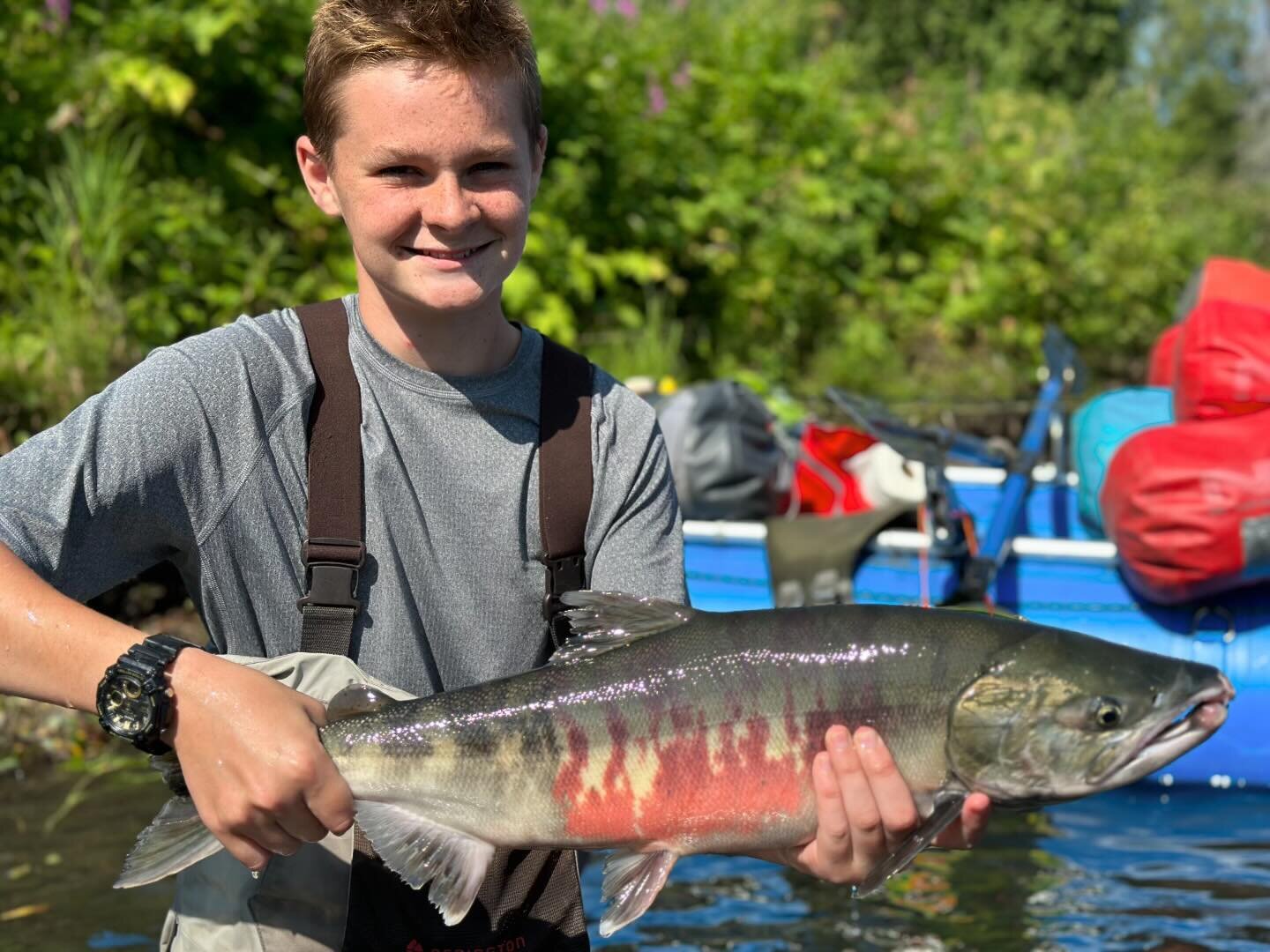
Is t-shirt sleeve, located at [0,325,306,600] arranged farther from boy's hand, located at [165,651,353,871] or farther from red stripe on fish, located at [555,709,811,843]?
red stripe on fish, located at [555,709,811,843]

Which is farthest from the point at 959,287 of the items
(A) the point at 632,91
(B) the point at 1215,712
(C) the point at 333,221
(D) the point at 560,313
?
(B) the point at 1215,712

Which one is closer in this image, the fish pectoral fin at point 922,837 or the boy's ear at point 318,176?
the fish pectoral fin at point 922,837

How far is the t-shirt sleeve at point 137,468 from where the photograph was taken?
7.60ft

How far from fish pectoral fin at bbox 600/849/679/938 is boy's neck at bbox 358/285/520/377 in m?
0.91

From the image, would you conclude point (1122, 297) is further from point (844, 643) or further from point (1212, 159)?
point (1212, 159)

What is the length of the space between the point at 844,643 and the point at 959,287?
33.1ft

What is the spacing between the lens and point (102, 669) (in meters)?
2.22

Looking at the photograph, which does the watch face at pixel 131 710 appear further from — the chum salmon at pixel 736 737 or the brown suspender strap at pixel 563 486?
the brown suspender strap at pixel 563 486

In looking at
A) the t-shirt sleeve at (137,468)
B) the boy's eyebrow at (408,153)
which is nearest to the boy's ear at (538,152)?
the boy's eyebrow at (408,153)

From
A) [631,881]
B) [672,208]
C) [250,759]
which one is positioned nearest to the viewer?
[250,759]

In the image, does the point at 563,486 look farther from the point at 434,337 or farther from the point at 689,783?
the point at 689,783

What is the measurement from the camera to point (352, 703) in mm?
2268

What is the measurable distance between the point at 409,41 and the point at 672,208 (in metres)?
7.82

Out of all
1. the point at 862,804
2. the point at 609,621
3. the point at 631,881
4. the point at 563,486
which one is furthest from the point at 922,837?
the point at 563,486
